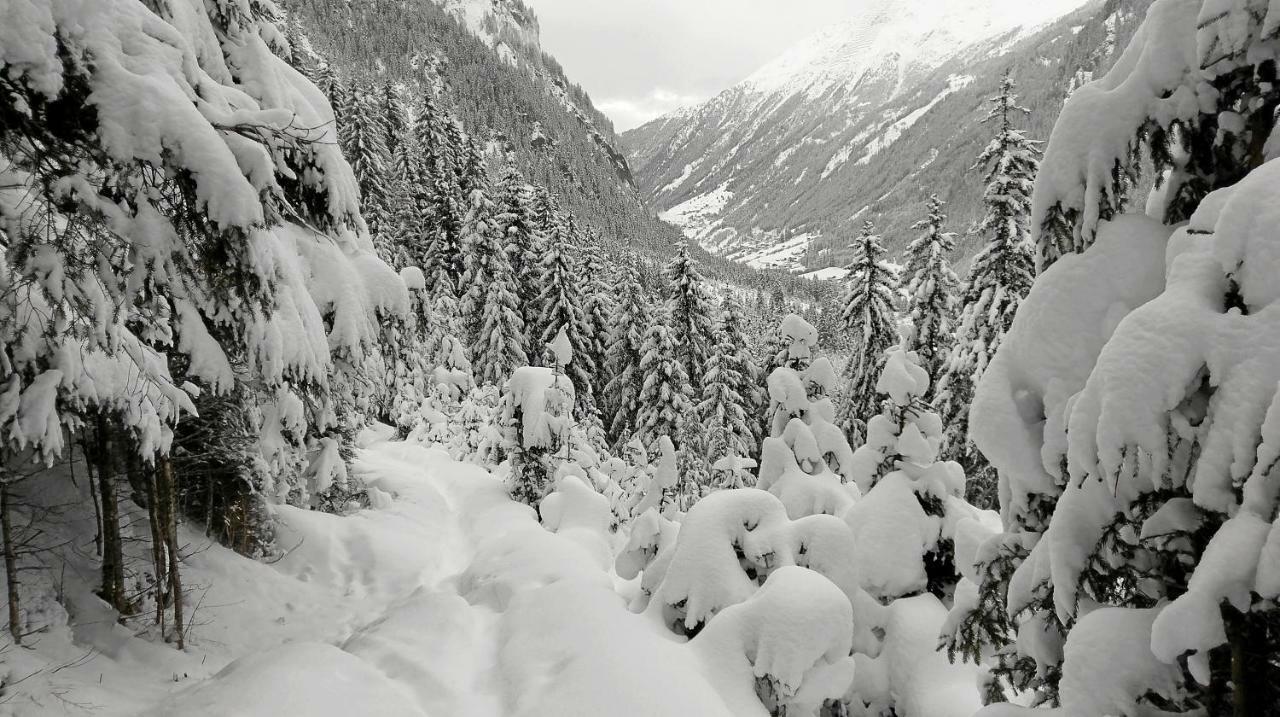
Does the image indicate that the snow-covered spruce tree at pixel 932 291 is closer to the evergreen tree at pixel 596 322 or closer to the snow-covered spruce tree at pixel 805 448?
the snow-covered spruce tree at pixel 805 448

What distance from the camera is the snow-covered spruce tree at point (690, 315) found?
2802 cm

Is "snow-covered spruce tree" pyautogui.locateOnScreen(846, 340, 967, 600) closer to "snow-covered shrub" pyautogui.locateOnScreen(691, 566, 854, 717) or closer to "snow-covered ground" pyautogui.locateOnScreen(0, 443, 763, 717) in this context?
"snow-covered shrub" pyautogui.locateOnScreen(691, 566, 854, 717)

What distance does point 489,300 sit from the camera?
3123 centimetres

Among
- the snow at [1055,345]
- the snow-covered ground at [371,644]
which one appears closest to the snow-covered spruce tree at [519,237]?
the snow-covered ground at [371,644]

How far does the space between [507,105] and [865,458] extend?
156871 mm

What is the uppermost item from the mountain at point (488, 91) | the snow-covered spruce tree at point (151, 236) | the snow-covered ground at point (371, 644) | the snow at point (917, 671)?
the mountain at point (488, 91)

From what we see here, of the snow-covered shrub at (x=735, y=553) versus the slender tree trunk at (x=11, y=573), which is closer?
the slender tree trunk at (x=11, y=573)

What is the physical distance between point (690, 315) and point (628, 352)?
4.11 metres

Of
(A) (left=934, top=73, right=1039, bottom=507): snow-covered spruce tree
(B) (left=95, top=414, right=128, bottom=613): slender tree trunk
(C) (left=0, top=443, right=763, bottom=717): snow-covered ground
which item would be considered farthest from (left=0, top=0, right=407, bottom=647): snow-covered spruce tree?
(A) (left=934, top=73, right=1039, bottom=507): snow-covered spruce tree

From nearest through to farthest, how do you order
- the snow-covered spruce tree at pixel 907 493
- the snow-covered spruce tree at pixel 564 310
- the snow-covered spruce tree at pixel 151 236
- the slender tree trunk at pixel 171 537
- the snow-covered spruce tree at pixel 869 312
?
the snow-covered spruce tree at pixel 151 236, the slender tree trunk at pixel 171 537, the snow-covered spruce tree at pixel 907 493, the snow-covered spruce tree at pixel 869 312, the snow-covered spruce tree at pixel 564 310

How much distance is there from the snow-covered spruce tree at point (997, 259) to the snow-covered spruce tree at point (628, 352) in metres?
14.3

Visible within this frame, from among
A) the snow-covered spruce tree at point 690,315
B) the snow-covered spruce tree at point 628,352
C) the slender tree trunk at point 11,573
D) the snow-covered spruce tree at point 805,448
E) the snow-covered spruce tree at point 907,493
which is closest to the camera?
the slender tree trunk at point 11,573

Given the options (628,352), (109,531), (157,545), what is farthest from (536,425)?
(628,352)

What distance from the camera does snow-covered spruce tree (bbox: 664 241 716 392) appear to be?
2802 cm
